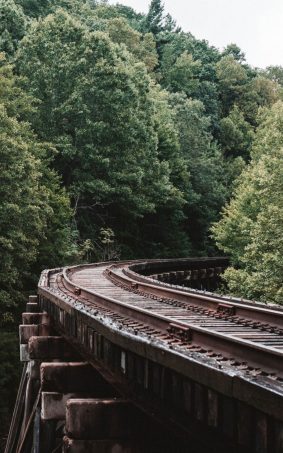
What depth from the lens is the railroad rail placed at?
3.44 metres

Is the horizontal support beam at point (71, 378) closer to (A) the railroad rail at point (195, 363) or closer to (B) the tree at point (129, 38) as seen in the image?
(A) the railroad rail at point (195, 363)

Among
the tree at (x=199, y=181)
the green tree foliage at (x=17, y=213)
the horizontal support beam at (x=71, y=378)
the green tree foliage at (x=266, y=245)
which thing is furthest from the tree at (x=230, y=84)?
the horizontal support beam at (x=71, y=378)

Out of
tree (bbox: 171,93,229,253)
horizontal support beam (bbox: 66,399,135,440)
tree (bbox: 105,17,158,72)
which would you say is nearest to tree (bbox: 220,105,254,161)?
tree (bbox: 105,17,158,72)

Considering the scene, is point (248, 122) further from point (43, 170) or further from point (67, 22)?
point (43, 170)

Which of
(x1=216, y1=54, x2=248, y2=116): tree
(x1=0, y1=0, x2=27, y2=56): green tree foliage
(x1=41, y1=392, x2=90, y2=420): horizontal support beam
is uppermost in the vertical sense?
(x1=216, y1=54, x2=248, y2=116): tree

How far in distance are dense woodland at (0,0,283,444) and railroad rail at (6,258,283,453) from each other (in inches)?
506

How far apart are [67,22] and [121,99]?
5017 mm

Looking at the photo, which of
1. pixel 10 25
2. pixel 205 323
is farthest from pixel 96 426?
pixel 10 25

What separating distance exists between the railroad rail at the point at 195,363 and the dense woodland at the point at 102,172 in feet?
42.2

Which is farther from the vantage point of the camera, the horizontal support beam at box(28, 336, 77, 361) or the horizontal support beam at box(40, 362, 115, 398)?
the horizontal support beam at box(28, 336, 77, 361)

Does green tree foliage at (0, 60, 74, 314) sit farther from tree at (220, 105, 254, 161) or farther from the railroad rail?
tree at (220, 105, 254, 161)

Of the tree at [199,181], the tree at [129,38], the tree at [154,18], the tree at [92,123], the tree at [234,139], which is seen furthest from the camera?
Answer: the tree at [154,18]

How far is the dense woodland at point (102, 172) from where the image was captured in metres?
22.5

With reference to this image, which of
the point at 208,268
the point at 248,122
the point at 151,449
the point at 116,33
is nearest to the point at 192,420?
the point at 151,449
